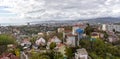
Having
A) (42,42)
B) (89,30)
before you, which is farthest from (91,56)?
(42,42)

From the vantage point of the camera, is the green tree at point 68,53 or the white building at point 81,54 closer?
the white building at point 81,54

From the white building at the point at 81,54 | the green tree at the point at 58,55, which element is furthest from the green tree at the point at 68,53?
the white building at the point at 81,54

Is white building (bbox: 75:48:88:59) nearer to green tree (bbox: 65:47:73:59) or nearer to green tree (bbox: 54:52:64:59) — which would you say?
green tree (bbox: 65:47:73:59)

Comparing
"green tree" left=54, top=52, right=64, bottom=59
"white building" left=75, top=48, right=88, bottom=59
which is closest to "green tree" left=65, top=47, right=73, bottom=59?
"green tree" left=54, top=52, right=64, bottom=59

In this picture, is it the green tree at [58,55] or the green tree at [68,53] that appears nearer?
the green tree at [58,55]

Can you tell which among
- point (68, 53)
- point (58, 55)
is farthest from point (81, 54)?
point (58, 55)

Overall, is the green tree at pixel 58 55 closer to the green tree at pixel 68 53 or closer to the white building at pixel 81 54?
the green tree at pixel 68 53

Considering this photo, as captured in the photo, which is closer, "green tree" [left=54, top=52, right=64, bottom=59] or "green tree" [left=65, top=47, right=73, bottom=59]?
"green tree" [left=54, top=52, right=64, bottom=59]

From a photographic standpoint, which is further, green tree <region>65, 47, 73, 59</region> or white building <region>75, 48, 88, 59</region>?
green tree <region>65, 47, 73, 59</region>

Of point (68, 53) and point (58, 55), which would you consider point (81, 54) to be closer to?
point (68, 53)

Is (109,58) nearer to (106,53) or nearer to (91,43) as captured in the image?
(106,53)

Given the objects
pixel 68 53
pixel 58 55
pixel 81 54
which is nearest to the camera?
pixel 81 54
